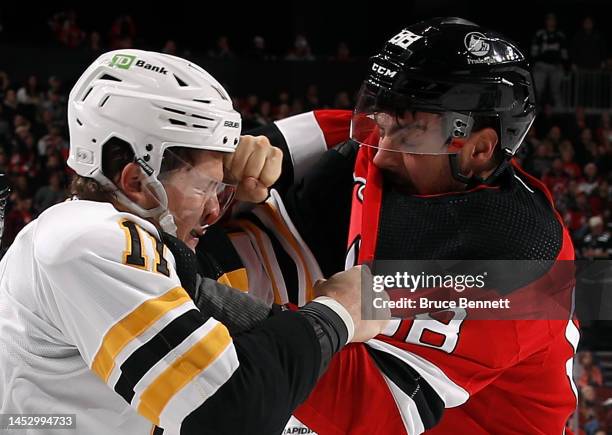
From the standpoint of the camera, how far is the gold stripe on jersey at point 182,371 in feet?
4.66

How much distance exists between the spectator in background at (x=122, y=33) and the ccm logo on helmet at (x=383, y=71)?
9705mm

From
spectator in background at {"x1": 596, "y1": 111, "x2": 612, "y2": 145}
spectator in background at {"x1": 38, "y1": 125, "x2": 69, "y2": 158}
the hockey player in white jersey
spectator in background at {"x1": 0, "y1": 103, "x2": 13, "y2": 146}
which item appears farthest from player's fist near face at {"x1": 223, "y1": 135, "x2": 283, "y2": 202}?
spectator in background at {"x1": 596, "y1": 111, "x2": 612, "y2": 145}

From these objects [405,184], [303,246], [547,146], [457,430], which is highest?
[405,184]

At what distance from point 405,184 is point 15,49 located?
8.67m

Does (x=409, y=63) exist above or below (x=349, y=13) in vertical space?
above

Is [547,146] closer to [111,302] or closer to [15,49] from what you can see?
[15,49]

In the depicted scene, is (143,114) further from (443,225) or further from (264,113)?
(264,113)

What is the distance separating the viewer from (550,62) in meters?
11.0

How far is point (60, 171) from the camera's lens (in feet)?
24.5

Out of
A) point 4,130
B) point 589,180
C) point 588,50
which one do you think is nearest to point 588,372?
point 589,180

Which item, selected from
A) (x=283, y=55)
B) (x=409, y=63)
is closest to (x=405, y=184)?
(x=409, y=63)

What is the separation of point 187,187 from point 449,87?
68 cm

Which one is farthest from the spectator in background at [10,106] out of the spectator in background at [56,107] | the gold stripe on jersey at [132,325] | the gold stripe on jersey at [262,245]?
the gold stripe on jersey at [132,325]

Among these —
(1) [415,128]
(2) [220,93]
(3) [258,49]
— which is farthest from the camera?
(3) [258,49]
